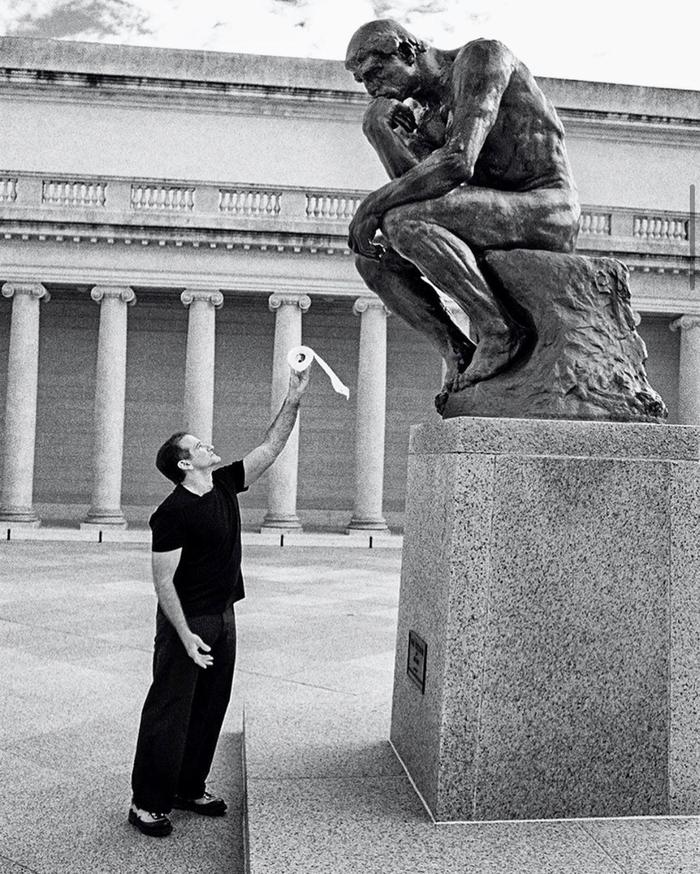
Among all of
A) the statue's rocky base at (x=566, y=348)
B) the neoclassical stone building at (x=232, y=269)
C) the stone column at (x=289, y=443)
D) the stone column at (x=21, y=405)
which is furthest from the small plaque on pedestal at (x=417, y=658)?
the stone column at (x=21, y=405)

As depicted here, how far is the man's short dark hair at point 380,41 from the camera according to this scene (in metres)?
5.29

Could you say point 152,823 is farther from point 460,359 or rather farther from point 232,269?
point 232,269

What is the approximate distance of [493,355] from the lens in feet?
18.1

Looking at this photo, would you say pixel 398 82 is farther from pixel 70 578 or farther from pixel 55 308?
pixel 55 308

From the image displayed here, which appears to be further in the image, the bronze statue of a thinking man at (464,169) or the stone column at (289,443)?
the stone column at (289,443)

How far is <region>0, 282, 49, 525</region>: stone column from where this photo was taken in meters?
27.7

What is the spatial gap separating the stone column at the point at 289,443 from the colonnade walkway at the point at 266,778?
1537 cm

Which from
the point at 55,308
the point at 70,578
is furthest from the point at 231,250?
the point at 70,578

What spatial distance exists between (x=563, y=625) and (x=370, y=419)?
23780 mm

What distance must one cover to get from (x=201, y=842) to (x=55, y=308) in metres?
30.0

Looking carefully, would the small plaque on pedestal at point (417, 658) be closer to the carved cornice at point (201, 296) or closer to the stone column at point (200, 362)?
the stone column at point (200, 362)

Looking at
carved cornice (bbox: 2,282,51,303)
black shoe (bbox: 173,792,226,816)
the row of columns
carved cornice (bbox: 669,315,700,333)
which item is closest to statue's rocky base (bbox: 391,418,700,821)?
black shoe (bbox: 173,792,226,816)

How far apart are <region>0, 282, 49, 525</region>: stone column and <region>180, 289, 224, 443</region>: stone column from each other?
16.2ft

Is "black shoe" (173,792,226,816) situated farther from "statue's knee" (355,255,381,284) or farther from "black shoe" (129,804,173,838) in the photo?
"statue's knee" (355,255,381,284)
